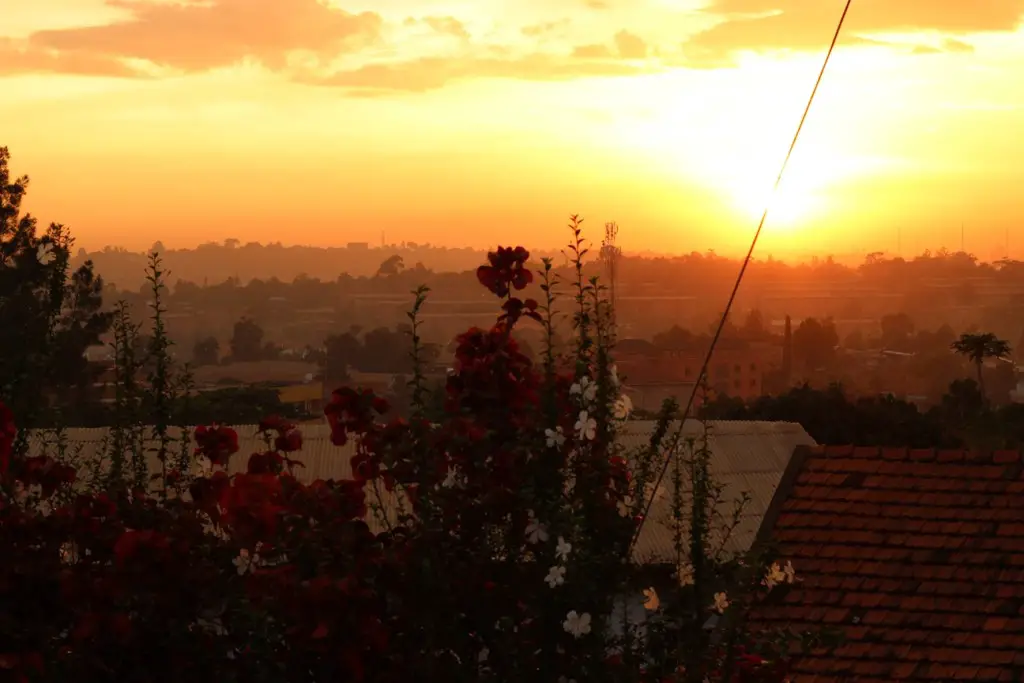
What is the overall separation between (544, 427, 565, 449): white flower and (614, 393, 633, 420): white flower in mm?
204

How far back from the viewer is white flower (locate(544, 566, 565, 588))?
12.7ft

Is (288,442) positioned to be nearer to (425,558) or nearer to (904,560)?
(425,558)

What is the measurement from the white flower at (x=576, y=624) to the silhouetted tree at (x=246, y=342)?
82.6 meters

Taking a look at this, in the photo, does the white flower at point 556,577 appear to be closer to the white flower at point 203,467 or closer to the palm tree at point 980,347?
the white flower at point 203,467

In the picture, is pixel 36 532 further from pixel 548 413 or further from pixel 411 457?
pixel 548 413

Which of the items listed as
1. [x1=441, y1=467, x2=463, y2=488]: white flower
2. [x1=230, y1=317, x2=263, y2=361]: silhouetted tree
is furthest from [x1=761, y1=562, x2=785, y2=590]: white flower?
[x1=230, y1=317, x2=263, y2=361]: silhouetted tree

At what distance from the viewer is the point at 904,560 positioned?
8.66 m

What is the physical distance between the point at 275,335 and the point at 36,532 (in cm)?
10047

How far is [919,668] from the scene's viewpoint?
26.0 ft

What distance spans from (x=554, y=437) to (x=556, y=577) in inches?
18.2

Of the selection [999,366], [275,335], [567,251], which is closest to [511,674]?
[567,251]

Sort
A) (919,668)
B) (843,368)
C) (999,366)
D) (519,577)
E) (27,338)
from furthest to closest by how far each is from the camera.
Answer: (843,368)
(999,366)
(919,668)
(27,338)
(519,577)

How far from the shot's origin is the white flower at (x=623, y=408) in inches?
166

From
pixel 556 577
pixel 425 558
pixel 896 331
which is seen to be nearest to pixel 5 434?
pixel 425 558
